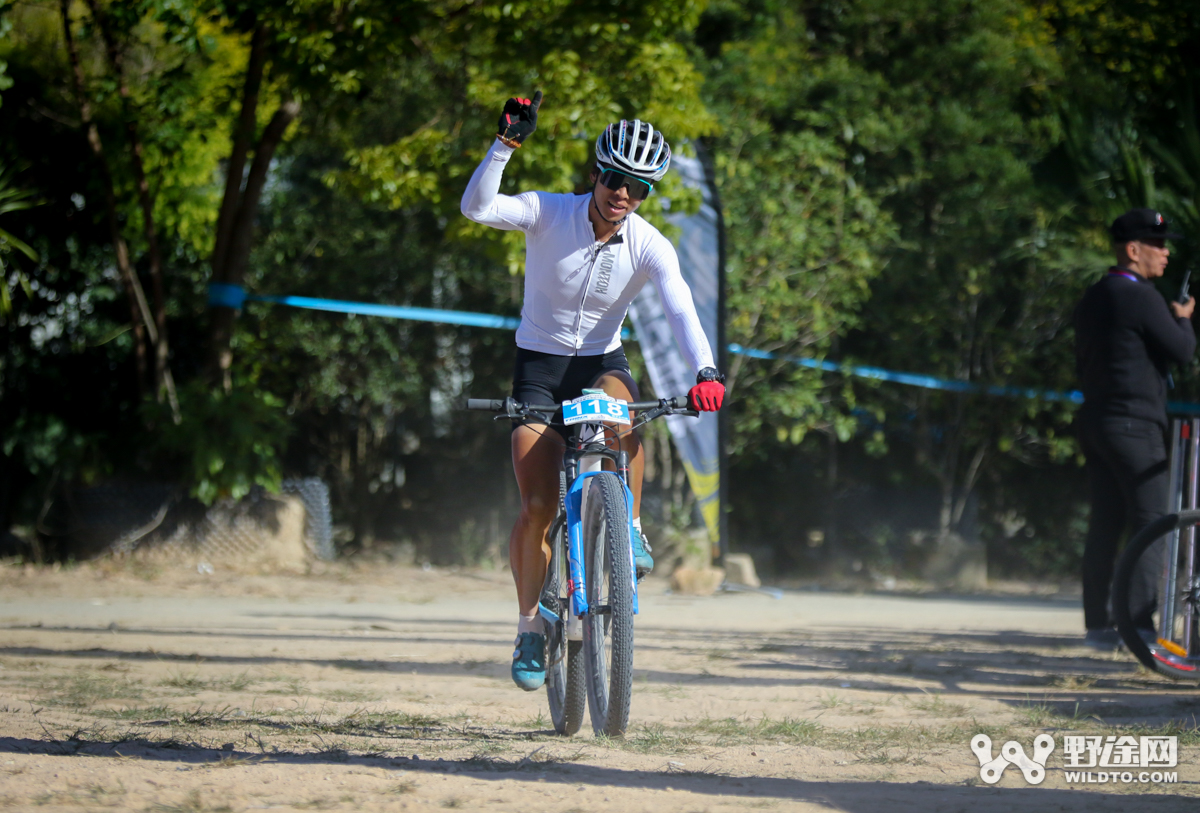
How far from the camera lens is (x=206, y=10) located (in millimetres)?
8281

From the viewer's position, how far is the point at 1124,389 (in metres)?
5.42

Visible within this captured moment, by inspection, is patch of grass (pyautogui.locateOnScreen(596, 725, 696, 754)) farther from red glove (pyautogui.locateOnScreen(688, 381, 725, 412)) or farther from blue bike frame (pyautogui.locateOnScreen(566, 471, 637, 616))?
red glove (pyautogui.locateOnScreen(688, 381, 725, 412))

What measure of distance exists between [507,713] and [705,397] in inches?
54.2

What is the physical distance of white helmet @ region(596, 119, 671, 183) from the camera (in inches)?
144

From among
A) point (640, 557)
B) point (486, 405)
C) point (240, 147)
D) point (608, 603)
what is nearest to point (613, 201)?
point (486, 405)

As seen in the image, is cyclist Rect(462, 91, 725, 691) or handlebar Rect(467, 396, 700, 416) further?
cyclist Rect(462, 91, 725, 691)

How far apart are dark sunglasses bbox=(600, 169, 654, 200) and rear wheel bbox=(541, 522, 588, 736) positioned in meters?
1.08

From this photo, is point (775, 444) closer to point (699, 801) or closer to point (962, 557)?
point (962, 557)

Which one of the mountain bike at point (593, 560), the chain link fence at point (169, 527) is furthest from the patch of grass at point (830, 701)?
the chain link fence at point (169, 527)

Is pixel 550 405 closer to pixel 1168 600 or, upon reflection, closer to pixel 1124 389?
pixel 1168 600

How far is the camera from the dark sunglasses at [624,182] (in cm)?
369

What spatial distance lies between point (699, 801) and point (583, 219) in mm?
1875

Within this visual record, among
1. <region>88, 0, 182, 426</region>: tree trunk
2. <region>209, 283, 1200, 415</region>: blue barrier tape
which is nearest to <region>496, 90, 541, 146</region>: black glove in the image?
<region>209, 283, 1200, 415</region>: blue barrier tape

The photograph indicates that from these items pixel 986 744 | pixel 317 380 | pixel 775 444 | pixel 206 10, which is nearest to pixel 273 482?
pixel 317 380
